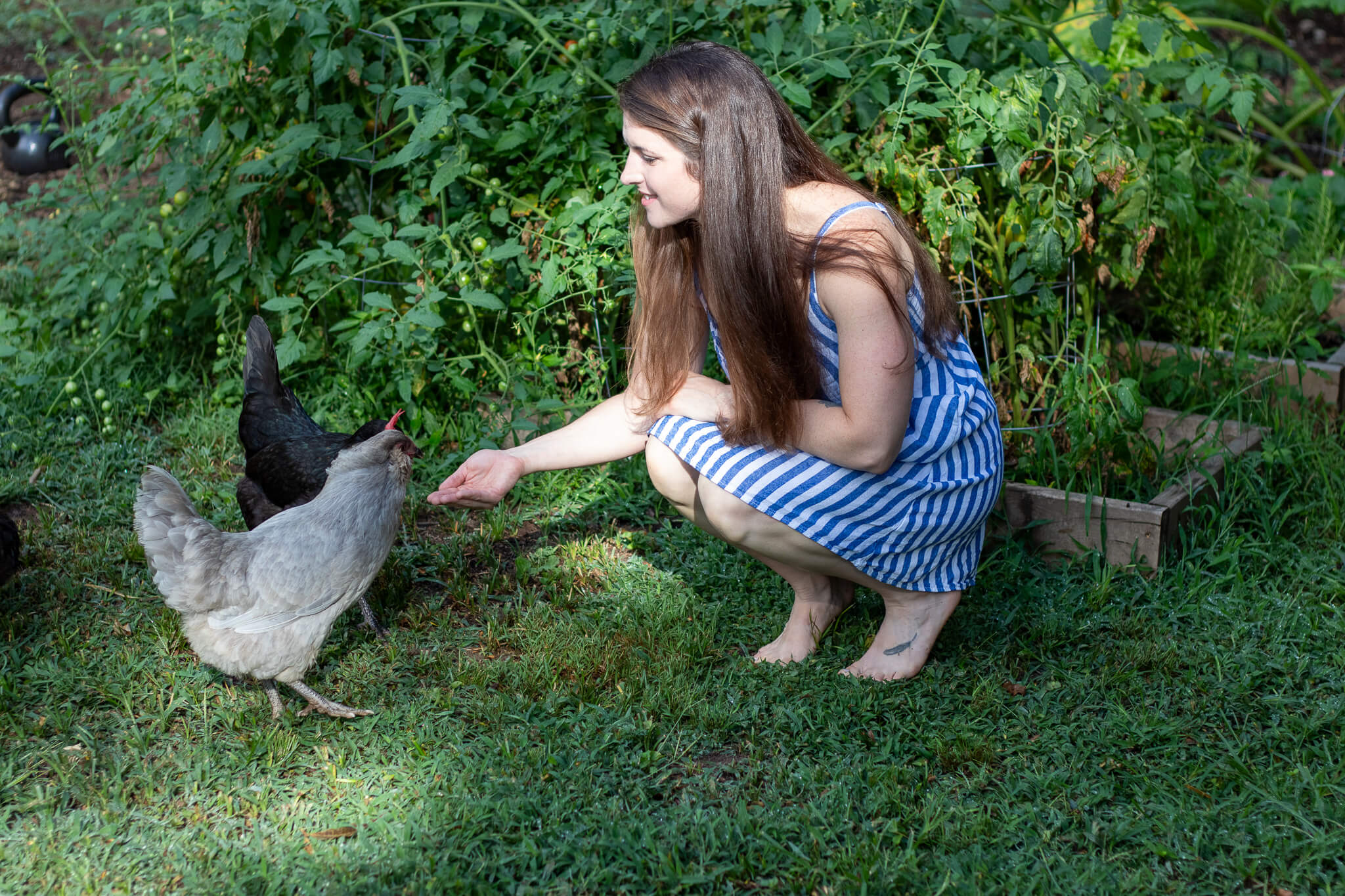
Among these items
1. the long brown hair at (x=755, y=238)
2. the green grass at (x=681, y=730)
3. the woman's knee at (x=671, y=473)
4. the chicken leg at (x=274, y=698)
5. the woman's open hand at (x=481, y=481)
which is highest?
the long brown hair at (x=755, y=238)

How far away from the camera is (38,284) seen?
507cm

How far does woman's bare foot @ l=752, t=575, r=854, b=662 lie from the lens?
2.99 meters

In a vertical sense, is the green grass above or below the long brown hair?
below

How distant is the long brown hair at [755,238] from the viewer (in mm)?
2410

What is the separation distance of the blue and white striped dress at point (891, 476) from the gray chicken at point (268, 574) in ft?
2.66

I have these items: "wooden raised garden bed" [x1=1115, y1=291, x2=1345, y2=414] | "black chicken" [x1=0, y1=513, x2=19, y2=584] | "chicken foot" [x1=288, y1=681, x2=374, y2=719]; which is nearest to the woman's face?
"chicken foot" [x1=288, y1=681, x2=374, y2=719]

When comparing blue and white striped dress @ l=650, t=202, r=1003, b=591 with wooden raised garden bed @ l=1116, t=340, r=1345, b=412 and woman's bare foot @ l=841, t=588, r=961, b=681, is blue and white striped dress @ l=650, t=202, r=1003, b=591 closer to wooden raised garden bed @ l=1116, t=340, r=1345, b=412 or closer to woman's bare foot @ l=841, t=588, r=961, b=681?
woman's bare foot @ l=841, t=588, r=961, b=681

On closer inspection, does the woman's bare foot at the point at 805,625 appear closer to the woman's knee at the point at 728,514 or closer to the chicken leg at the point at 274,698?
the woman's knee at the point at 728,514

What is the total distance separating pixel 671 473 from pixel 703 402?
21 centimetres

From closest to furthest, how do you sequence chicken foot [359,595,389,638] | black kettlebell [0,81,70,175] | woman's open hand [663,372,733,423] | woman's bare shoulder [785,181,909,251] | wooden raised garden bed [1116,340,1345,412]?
woman's bare shoulder [785,181,909,251]
woman's open hand [663,372,733,423]
chicken foot [359,595,389,638]
wooden raised garden bed [1116,340,1345,412]
black kettlebell [0,81,70,175]

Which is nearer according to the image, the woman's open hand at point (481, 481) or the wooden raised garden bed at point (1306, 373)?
the woman's open hand at point (481, 481)

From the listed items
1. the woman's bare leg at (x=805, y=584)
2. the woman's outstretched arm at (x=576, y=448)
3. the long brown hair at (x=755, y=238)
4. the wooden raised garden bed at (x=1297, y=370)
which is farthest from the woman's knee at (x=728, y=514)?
the wooden raised garden bed at (x=1297, y=370)

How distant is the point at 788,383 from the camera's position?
2596 mm

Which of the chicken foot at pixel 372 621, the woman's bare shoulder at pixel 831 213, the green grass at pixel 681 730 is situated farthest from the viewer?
the chicken foot at pixel 372 621
